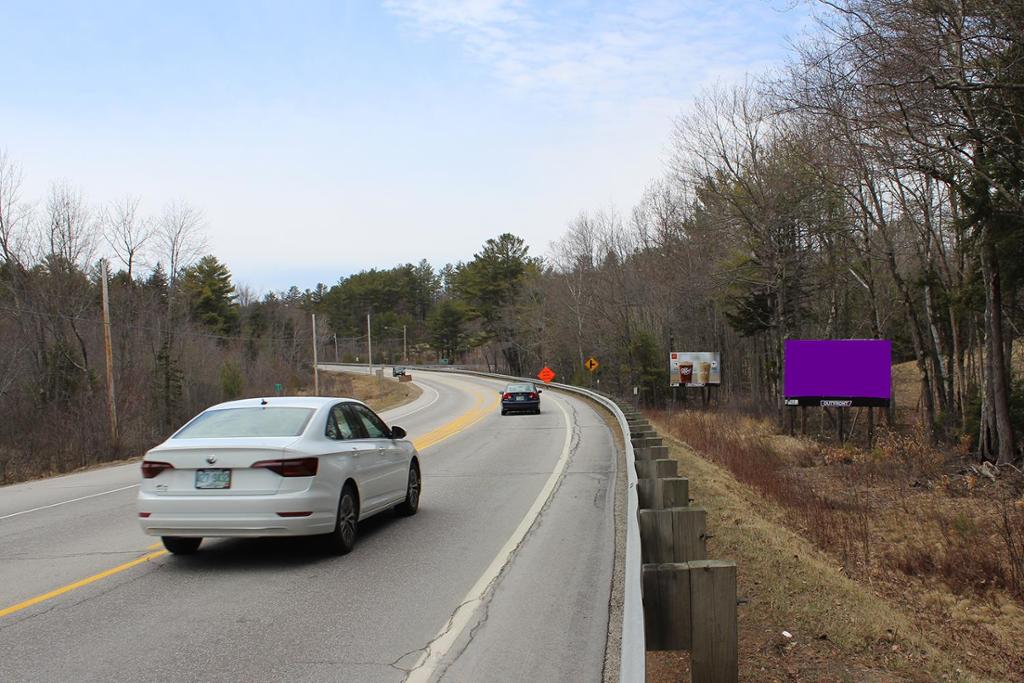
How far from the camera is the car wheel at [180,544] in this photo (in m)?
8.44

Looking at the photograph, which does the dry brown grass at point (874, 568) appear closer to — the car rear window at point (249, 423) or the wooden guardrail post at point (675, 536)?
the wooden guardrail post at point (675, 536)

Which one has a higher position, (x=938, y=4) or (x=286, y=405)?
(x=938, y=4)

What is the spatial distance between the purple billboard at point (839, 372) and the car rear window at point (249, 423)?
22.7 metres

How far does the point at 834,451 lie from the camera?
2711 cm

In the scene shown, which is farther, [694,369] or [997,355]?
[694,369]

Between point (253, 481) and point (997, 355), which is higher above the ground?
point (997, 355)

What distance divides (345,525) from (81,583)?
241 cm

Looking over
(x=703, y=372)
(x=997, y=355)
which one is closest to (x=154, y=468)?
(x=997, y=355)

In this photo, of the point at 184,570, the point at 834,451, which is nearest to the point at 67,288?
the point at 834,451

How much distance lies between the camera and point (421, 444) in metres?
23.6

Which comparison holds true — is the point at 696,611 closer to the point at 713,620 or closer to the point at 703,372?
the point at 713,620

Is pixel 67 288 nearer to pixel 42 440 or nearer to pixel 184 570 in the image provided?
pixel 42 440

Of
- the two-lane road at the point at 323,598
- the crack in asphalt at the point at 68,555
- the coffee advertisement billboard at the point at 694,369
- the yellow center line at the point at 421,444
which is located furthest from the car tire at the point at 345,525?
the coffee advertisement billboard at the point at 694,369

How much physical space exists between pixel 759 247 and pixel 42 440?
97.7 ft
